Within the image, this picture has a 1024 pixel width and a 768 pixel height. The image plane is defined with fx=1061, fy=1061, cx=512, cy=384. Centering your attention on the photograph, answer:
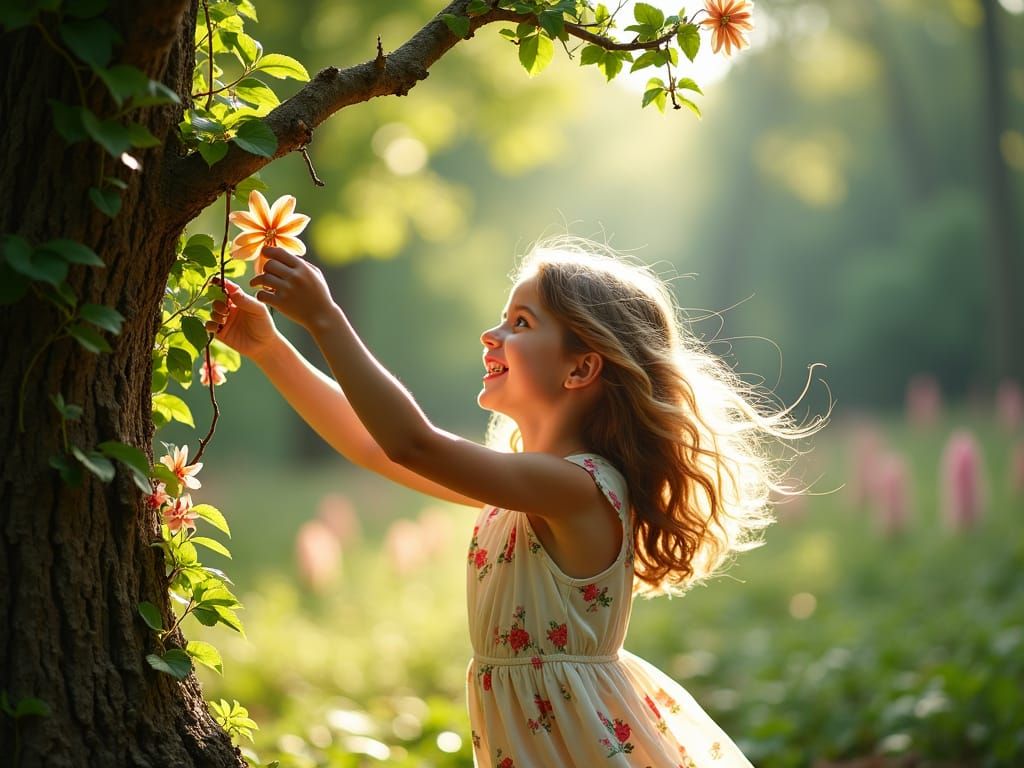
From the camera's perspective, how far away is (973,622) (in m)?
5.54

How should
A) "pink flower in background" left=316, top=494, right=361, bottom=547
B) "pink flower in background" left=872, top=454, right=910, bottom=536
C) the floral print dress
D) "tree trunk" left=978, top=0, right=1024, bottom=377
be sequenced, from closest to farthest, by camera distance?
the floral print dress
"pink flower in background" left=872, top=454, right=910, bottom=536
"pink flower in background" left=316, top=494, right=361, bottom=547
"tree trunk" left=978, top=0, right=1024, bottom=377

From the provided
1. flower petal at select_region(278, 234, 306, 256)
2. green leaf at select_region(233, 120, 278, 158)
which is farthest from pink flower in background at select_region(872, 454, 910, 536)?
green leaf at select_region(233, 120, 278, 158)

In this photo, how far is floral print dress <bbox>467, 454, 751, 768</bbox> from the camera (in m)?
2.10

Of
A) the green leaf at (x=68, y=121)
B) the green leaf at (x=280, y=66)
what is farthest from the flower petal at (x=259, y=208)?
the green leaf at (x=68, y=121)

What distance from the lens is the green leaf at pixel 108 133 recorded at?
4.56ft

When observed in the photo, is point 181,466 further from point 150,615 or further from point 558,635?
point 558,635

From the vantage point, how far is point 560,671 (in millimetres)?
2125

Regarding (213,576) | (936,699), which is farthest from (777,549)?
(213,576)

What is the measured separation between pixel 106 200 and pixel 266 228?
0.40 meters

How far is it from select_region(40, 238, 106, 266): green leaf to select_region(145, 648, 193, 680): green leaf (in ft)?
2.19

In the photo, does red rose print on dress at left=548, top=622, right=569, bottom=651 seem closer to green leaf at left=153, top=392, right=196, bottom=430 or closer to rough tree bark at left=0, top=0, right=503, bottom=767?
rough tree bark at left=0, top=0, right=503, bottom=767

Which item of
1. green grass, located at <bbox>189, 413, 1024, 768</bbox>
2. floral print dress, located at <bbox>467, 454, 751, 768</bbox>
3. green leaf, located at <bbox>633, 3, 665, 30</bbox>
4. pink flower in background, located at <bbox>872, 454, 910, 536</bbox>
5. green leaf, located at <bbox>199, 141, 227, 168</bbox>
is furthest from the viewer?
pink flower in background, located at <bbox>872, 454, 910, 536</bbox>

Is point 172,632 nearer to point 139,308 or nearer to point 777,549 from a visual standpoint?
point 139,308

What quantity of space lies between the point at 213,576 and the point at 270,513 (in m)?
10.1
